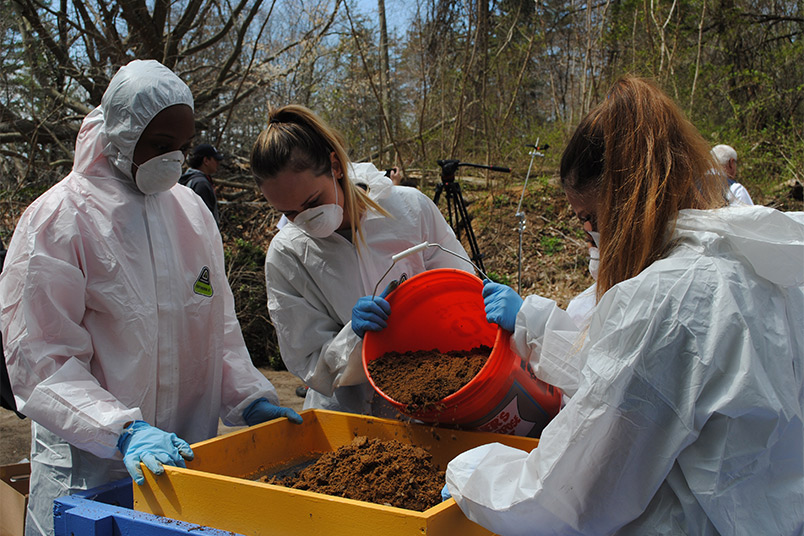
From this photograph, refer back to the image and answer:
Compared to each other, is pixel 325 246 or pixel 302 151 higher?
pixel 302 151

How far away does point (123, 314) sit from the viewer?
64.9 inches

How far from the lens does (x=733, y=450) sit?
92 centimetres

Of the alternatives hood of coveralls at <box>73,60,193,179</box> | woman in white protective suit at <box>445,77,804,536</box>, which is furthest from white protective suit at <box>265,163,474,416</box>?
woman in white protective suit at <box>445,77,804,536</box>

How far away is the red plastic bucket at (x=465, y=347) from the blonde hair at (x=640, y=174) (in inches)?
16.5

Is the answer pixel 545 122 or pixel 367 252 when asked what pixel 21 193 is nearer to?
pixel 367 252

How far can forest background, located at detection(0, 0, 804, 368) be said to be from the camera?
242 inches

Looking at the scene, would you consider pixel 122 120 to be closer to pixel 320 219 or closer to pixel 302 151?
pixel 302 151

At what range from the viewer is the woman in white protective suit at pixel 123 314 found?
1516 millimetres

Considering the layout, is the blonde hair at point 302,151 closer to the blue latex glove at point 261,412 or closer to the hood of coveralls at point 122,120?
the hood of coveralls at point 122,120

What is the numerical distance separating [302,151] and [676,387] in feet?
4.33

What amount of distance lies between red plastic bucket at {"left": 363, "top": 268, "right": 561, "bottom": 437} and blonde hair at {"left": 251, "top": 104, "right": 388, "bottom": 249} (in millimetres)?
322

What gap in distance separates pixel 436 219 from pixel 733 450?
136 centimetres

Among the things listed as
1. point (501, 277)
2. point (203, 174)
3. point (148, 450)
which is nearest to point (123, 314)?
point (148, 450)

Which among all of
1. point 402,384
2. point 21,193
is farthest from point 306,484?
point 21,193
